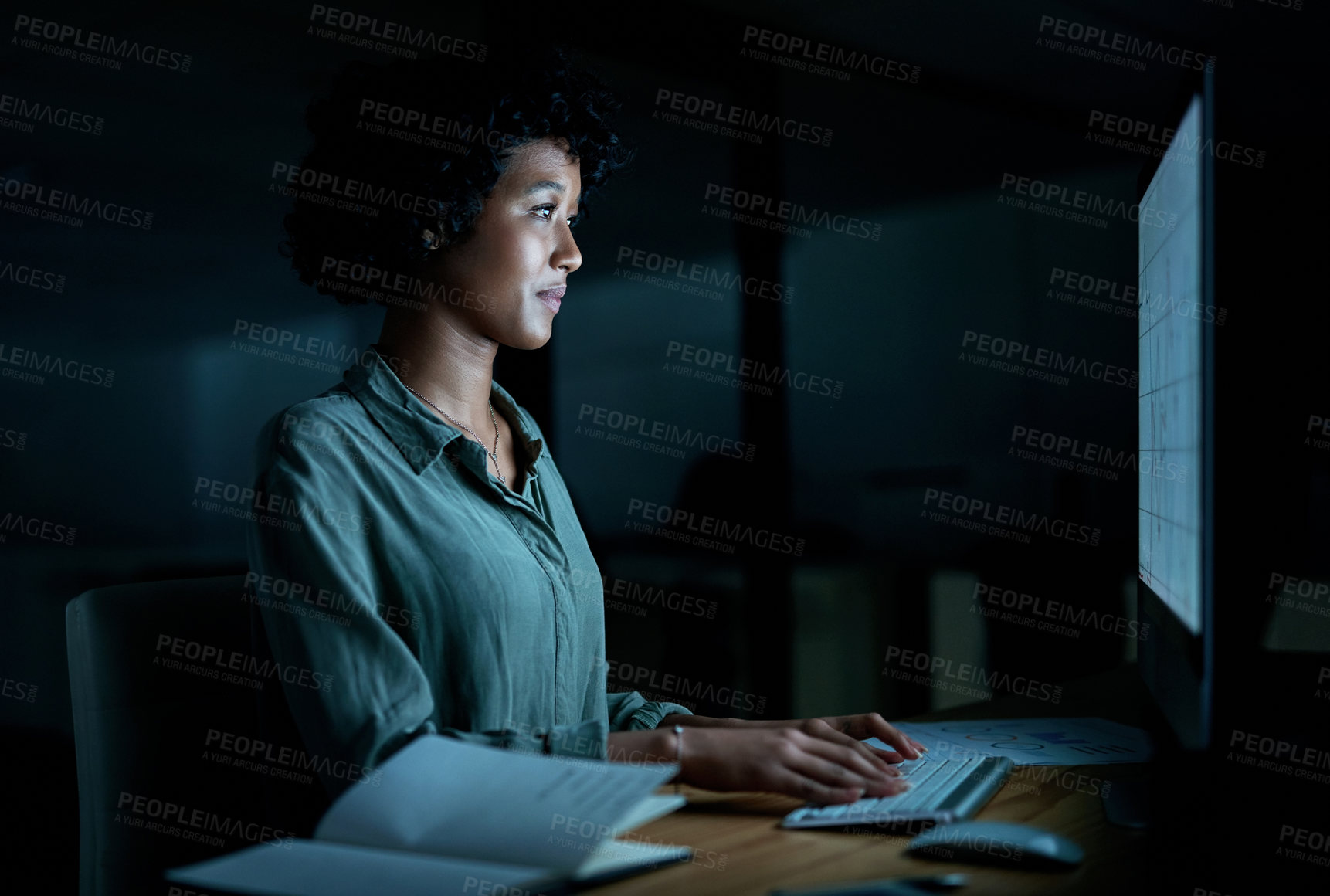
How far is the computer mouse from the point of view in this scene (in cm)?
80

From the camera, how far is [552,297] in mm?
1413

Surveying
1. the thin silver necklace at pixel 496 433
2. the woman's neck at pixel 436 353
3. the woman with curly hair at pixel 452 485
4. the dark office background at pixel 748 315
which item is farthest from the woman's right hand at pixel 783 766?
the dark office background at pixel 748 315

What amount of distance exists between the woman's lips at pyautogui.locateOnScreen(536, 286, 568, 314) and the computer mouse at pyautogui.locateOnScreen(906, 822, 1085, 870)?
0.87 m

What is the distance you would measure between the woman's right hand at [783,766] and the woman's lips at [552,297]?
66cm

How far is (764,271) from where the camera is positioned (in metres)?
2.55

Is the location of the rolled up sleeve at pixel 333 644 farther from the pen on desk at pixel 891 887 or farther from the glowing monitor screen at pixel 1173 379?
the glowing monitor screen at pixel 1173 379

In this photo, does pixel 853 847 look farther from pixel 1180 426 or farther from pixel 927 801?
pixel 1180 426

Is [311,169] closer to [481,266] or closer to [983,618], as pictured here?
[481,266]

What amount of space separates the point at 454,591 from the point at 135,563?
0.91 metres

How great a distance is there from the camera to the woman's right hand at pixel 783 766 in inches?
38.4

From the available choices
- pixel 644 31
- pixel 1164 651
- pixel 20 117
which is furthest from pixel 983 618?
pixel 20 117

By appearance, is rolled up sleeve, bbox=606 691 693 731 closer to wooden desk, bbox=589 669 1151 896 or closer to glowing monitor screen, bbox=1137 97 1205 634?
wooden desk, bbox=589 669 1151 896

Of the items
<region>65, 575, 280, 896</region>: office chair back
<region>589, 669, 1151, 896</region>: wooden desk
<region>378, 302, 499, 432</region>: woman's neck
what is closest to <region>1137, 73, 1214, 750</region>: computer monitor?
<region>589, 669, 1151, 896</region>: wooden desk

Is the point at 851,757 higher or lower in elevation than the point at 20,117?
lower
